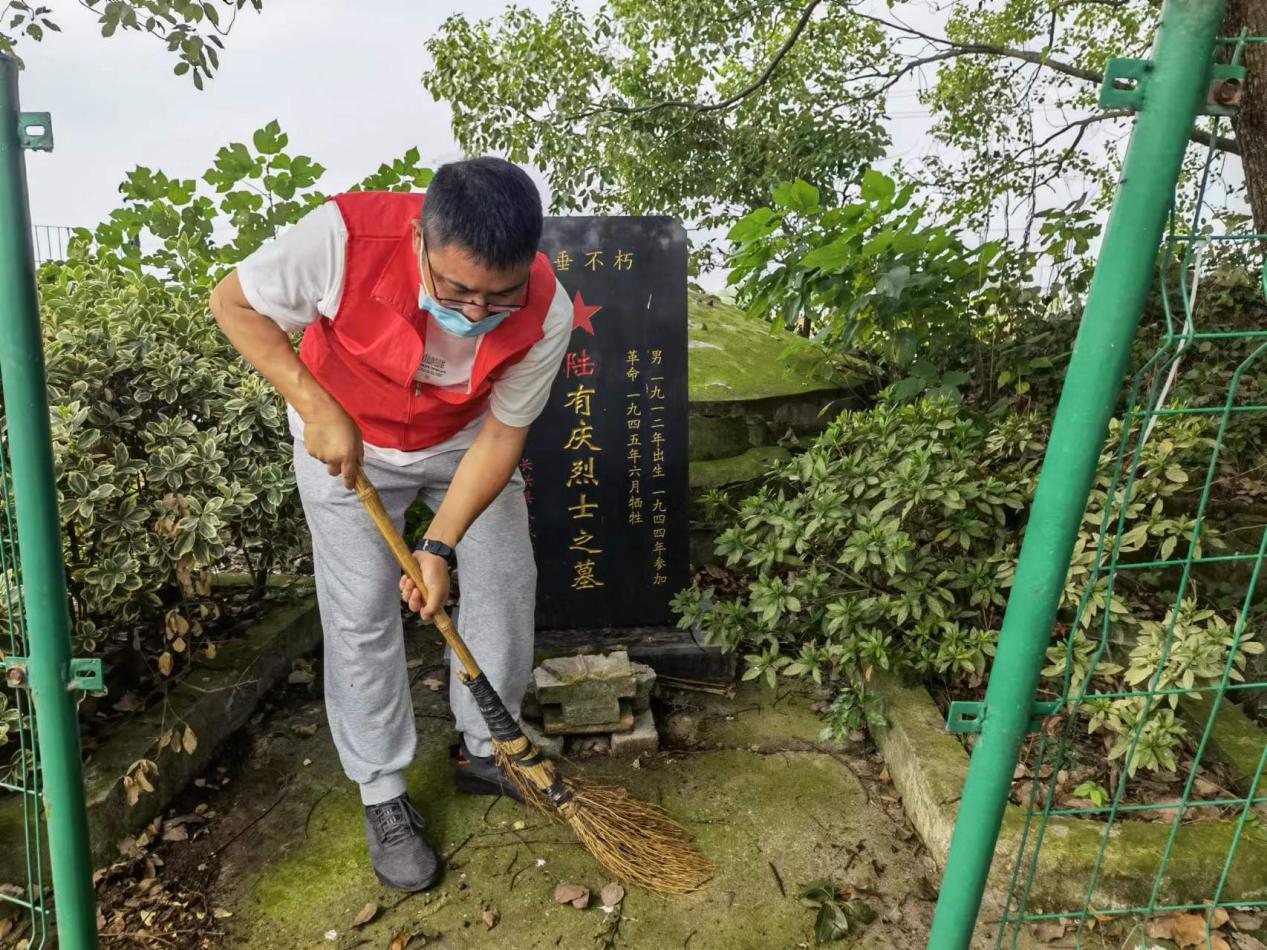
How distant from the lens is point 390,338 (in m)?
2.09

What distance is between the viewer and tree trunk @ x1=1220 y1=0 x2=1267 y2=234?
3152mm

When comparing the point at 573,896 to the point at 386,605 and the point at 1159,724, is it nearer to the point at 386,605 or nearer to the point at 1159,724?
the point at 386,605

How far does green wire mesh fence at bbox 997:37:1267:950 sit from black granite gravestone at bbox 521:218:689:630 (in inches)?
68.1

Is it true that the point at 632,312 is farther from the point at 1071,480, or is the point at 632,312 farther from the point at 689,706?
the point at 1071,480

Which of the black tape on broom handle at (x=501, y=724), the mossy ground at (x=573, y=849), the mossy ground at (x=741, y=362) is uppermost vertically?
the mossy ground at (x=741, y=362)

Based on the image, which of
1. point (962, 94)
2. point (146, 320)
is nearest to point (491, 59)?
point (962, 94)

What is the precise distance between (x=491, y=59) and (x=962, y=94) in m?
4.38

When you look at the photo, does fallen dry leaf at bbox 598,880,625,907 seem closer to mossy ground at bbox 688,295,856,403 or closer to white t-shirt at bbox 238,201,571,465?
white t-shirt at bbox 238,201,571,465

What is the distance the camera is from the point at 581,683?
3.01m

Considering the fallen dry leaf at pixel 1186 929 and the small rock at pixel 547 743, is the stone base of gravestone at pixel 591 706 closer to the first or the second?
the small rock at pixel 547 743

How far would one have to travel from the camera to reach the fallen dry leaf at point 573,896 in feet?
7.57

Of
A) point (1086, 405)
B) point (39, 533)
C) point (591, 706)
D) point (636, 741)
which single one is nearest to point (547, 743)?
point (591, 706)

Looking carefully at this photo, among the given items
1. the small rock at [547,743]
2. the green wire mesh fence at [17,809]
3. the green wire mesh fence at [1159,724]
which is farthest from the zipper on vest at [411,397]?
the green wire mesh fence at [1159,724]

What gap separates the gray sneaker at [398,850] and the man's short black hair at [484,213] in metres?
1.64
